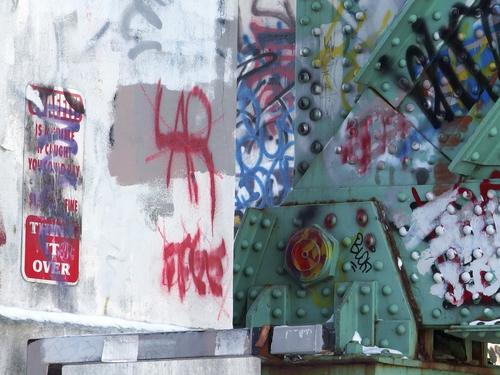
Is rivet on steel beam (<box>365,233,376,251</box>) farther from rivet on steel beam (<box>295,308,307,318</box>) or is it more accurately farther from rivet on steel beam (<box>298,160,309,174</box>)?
rivet on steel beam (<box>298,160,309,174</box>)

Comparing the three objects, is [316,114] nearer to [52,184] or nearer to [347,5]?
[347,5]

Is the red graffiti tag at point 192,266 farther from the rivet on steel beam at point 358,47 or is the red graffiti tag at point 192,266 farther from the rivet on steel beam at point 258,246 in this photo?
the rivet on steel beam at point 358,47

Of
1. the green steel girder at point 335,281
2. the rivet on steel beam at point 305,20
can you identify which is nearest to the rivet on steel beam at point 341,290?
the green steel girder at point 335,281

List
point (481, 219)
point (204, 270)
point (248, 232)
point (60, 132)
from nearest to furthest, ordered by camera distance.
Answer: point (60, 132), point (204, 270), point (481, 219), point (248, 232)

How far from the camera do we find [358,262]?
11.3 m

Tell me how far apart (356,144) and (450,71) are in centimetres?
86

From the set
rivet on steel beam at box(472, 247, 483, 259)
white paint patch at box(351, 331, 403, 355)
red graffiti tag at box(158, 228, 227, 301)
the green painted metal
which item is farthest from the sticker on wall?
rivet on steel beam at box(472, 247, 483, 259)

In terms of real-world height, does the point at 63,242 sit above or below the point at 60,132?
below

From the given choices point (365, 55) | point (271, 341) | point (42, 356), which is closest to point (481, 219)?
point (365, 55)

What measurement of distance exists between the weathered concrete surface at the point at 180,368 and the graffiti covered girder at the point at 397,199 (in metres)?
2.29

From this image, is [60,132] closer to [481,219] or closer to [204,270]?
→ [204,270]

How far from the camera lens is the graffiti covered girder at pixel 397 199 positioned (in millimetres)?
11039

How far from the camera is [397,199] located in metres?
11.4

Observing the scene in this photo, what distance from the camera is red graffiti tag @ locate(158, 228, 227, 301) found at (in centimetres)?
988
